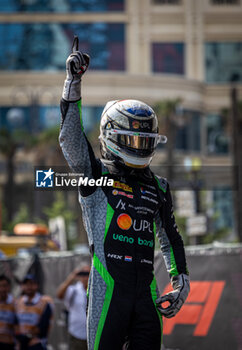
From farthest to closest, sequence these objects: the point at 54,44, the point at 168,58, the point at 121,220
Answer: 1. the point at 168,58
2. the point at 54,44
3. the point at 121,220

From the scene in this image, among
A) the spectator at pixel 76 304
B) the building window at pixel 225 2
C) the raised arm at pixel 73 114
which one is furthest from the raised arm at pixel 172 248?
the building window at pixel 225 2

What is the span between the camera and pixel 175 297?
4434 millimetres

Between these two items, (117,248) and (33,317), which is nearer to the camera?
(117,248)

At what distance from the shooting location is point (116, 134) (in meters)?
4.46

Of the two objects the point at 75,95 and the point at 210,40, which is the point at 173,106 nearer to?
the point at 210,40

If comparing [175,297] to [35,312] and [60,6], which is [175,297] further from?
[60,6]

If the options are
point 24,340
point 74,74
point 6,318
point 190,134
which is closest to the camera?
point 74,74

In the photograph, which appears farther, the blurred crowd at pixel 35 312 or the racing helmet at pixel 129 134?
the blurred crowd at pixel 35 312

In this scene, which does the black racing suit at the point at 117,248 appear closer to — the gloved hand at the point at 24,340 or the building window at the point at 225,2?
the gloved hand at the point at 24,340

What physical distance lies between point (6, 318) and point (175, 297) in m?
6.40

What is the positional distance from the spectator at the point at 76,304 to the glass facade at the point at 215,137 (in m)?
52.2

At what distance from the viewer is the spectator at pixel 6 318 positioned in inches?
410

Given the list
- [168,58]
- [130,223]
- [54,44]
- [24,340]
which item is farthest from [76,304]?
[168,58]

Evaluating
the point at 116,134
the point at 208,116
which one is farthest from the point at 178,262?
the point at 208,116
